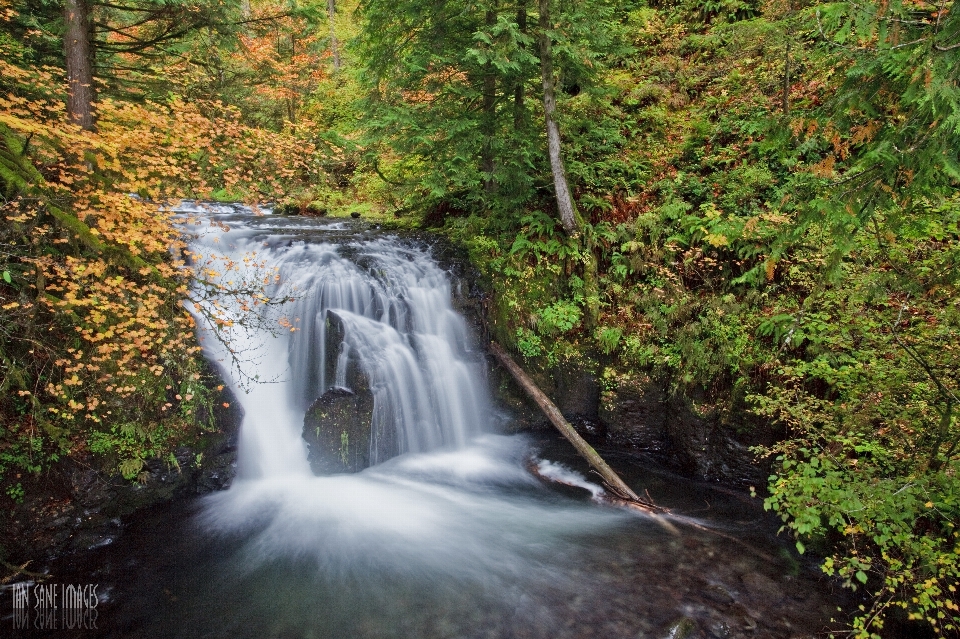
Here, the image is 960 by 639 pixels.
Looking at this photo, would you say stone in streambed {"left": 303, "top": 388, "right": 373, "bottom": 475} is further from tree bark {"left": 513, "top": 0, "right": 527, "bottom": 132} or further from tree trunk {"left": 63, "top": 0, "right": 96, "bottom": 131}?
tree bark {"left": 513, "top": 0, "right": 527, "bottom": 132}

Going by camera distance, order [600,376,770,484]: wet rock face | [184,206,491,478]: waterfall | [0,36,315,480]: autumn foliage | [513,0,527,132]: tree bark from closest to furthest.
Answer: [0,36,315,480]: autumn foliage → [600,376,770,484]: wet rock face → [184,206,491,478]: waterfall → [513,0,527,132]: tree bark

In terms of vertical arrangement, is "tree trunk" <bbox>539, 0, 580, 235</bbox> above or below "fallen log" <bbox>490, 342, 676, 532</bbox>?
above

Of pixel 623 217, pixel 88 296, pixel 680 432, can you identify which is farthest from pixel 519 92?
pixel 88 296

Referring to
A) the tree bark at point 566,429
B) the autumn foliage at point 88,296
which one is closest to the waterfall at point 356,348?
the tree bark at point 566,429

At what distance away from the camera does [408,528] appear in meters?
6.59

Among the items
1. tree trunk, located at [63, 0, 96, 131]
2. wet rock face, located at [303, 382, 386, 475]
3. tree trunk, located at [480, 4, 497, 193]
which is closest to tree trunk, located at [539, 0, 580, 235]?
tree trunk, located at [480, 4, 497, 193]

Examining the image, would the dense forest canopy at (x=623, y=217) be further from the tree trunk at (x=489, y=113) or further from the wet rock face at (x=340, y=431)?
the wet rock face at (x=340, y=431)

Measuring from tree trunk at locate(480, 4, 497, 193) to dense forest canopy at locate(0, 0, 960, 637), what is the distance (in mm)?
66

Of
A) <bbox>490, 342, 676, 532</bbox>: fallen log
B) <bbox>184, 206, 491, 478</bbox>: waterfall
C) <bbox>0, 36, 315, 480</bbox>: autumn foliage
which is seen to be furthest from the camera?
<bbox>184, 206, 491, 478</bbox>: waterfall

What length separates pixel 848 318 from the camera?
5332 mm

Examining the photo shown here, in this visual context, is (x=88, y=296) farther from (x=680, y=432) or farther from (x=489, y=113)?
(x=680, y=432)

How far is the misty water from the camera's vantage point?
4926mm

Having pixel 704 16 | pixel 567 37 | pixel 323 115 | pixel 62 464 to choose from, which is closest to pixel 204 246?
pixel 62 464

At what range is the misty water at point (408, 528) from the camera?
4926 mm
